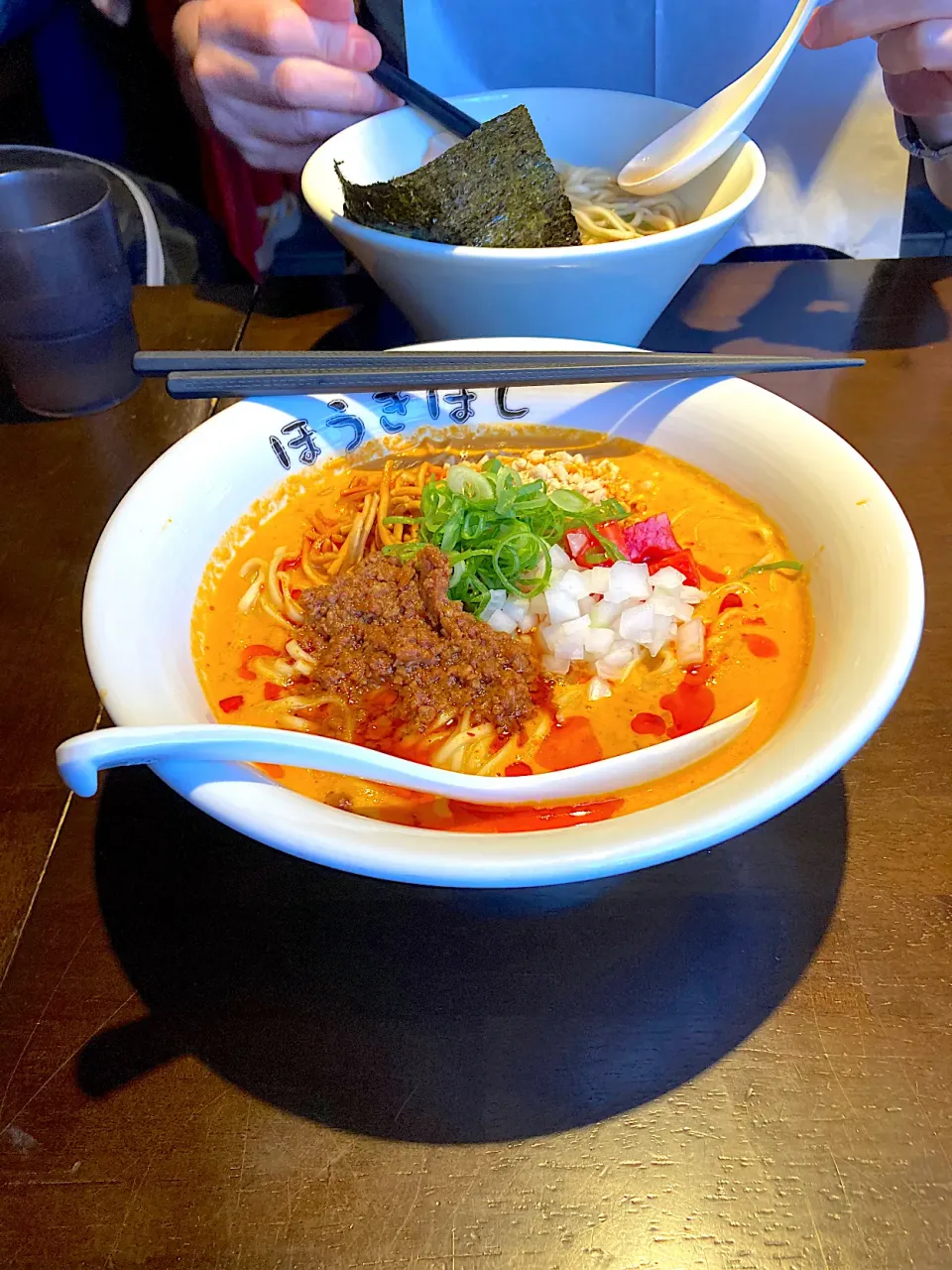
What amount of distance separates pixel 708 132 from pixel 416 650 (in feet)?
3.75

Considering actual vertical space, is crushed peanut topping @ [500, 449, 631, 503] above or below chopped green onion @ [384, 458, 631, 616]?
below

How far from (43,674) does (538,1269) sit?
89 cm

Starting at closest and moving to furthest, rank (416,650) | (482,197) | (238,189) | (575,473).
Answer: (416,650) → (575,473) → (482,197) → (238,189)

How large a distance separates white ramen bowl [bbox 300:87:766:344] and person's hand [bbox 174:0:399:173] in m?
0.17

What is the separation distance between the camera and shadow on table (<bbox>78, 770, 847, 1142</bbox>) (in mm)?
770

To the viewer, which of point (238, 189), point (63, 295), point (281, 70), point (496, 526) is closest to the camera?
point (496, 526)

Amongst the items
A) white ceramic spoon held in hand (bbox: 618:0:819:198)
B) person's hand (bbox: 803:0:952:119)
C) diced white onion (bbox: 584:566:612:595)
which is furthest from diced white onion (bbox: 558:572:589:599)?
person's hand (bbox: 803:0:952:119)

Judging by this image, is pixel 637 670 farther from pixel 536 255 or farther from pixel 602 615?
pixel 536 255

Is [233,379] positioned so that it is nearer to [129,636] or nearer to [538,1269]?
[129,636]

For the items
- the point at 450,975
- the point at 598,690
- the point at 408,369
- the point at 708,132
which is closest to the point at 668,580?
the point at 598,690

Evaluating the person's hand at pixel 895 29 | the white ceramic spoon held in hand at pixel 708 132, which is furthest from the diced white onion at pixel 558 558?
the person's hand at pixel 895 29

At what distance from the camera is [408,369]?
1.21 meters

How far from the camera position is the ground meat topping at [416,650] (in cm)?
103

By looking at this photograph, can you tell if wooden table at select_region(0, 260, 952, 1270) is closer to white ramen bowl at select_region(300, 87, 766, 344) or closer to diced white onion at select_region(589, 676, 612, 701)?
diced white onion at select_region(589, 676, 612, 701)
